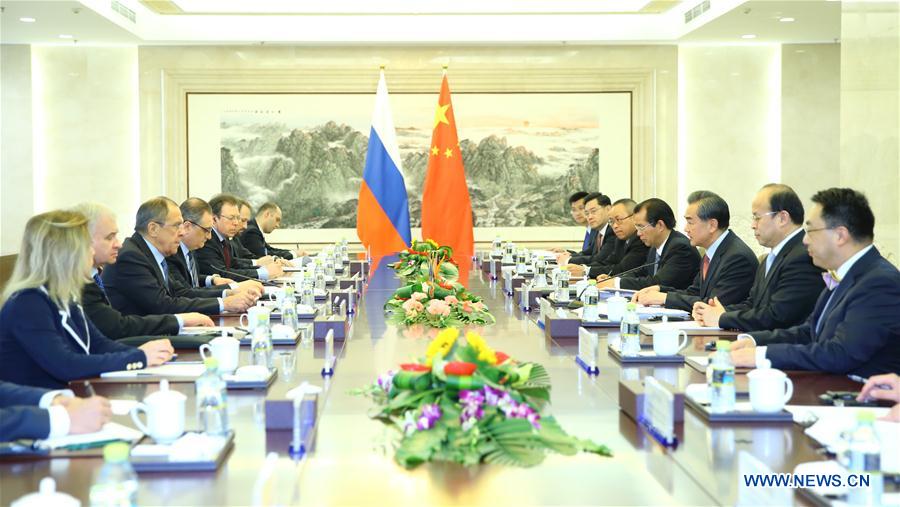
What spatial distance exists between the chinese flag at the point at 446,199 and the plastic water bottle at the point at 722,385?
6.73m

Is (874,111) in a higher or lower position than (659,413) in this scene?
higher

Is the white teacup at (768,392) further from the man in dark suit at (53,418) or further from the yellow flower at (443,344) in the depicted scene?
the man in dark suit at (53,418)

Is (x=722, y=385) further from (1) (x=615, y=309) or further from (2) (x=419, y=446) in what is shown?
(1) (x=615, y=309)

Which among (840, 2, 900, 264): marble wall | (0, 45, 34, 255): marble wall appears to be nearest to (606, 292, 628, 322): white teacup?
(840, 2, 900, 264): marble wall

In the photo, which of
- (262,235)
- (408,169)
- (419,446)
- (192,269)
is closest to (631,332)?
(419,446)

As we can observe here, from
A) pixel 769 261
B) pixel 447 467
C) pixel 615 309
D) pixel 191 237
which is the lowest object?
pixel 447 467

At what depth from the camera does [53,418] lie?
7.51 ft

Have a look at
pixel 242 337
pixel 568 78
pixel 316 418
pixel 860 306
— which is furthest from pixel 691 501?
pixel 568 78

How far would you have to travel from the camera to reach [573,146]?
1241cm

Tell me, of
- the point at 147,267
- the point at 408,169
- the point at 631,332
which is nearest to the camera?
the point at 631,332

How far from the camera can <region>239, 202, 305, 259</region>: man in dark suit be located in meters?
9.85

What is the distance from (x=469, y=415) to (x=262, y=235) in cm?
806

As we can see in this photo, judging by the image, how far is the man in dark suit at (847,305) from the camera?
124 inches

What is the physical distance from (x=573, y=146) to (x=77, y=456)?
10639 mm
